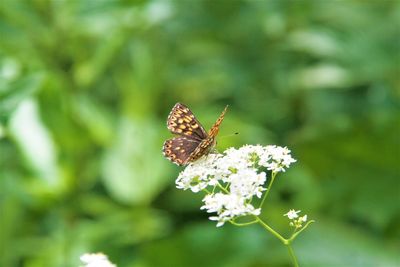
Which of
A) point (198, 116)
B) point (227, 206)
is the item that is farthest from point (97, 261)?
point (198, 116)

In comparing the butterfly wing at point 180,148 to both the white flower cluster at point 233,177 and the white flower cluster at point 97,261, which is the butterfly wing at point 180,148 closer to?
the white flower cluster at point 233,177

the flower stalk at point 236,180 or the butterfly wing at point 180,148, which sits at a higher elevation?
the butterfly wing at point 180,148

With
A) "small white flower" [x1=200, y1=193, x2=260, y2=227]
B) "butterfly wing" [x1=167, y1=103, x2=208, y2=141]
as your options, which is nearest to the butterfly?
"butterfly wing" [x1=167, y1=103, x2=208, y2=141]

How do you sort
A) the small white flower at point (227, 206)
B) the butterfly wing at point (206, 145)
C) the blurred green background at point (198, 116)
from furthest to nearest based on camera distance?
the blurred green background at point (198, 116)
the butterfly wing at point (206, 145)
the small white flower at point (227, 206)

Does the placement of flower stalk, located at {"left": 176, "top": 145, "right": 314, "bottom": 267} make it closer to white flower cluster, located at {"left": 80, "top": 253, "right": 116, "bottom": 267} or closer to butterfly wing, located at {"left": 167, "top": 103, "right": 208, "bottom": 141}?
butterfly wing, located at {"left": 167, "top": 103, "right": 208, "bottom": 141}

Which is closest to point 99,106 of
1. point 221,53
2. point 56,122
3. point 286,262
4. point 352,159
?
point 56,122

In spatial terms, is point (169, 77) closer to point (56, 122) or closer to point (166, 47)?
point (166, 47)

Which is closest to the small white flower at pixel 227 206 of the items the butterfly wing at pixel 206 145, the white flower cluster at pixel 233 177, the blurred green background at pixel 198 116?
the white flower cluster at pixel 233 177
